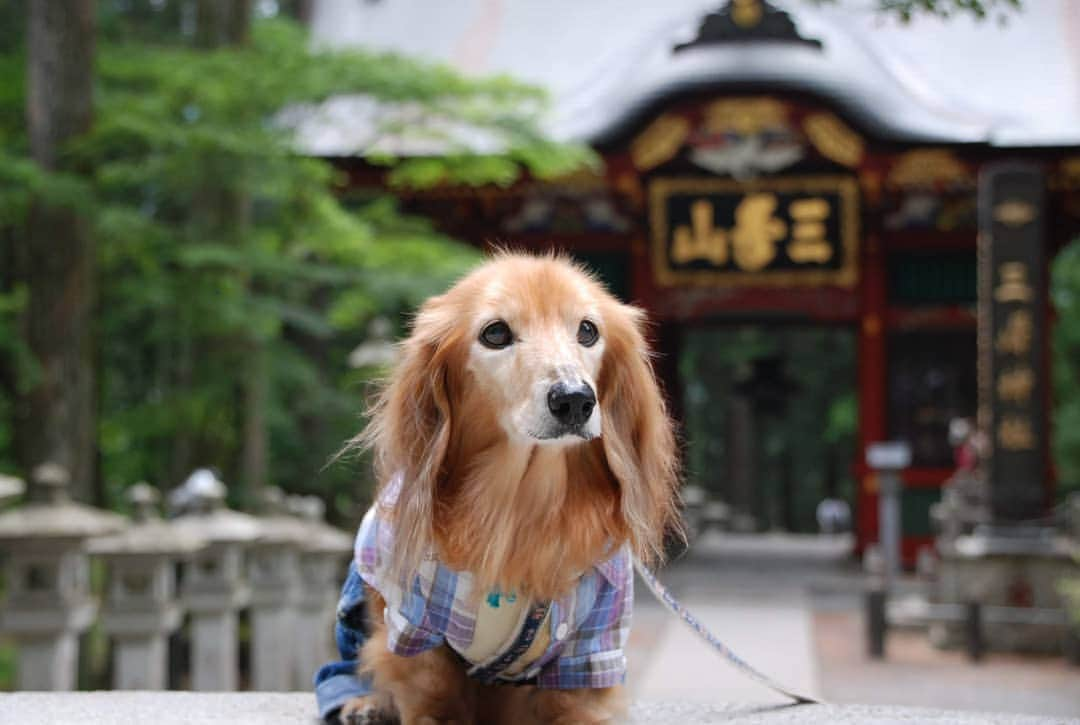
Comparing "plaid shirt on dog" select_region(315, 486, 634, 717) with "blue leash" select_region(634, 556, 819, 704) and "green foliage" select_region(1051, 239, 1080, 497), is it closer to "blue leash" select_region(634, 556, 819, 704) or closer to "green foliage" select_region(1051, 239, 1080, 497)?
"blue leash" select_region(634, 556, 819, 704)

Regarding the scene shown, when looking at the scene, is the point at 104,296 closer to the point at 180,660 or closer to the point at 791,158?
the point at 180,660

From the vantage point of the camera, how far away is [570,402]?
211cm

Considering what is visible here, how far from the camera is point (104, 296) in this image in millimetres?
8594

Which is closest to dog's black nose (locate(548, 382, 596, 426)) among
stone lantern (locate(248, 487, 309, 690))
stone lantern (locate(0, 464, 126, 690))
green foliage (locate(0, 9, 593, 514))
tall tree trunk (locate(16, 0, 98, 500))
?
stone lantern (locate(0, 464, 126, 690))


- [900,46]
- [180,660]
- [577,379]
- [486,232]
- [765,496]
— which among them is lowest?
[765,496]

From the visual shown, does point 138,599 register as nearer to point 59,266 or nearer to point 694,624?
point 59,266

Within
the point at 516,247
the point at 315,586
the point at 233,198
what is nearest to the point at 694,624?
the point at 516,247

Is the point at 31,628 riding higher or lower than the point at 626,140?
lower

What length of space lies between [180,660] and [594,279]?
4.91 m

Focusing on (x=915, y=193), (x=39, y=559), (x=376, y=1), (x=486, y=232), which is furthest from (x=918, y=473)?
(x=39, y=559)

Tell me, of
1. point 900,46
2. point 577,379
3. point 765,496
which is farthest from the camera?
point 765,496

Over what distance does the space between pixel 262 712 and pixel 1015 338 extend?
29.5 ft

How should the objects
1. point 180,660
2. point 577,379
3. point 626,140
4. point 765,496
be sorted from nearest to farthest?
point 577,379 < point 180,660 < point 626,140 < point 765,496

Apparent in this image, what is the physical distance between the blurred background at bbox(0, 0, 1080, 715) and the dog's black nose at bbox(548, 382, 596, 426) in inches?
29.9
